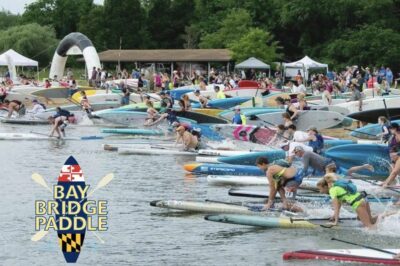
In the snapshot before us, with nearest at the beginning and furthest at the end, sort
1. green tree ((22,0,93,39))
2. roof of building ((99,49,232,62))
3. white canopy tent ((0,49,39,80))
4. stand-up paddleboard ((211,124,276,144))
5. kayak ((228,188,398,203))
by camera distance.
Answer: kayak ((228,188,398,203)) < stand-up paddleboard ((211,124,276,144)) < white canopy tent ((0,49,39,80)) < roof of building ((99,49,232,62)) < green tree ((22,0,93,39))

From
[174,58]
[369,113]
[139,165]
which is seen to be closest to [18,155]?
[139,165]

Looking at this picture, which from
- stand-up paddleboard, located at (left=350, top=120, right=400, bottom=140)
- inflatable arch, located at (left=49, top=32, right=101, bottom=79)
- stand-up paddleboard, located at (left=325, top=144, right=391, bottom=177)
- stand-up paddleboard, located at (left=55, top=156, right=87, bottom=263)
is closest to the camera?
stand-up paddleboard, located at (left=55, top=156, right=87, bottom=263)

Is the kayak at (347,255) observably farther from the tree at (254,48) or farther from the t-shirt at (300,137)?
the tree at (254,48)

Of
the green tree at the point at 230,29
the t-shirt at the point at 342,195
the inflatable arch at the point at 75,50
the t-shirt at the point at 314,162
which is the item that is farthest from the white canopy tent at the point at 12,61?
the t-shirt at the point at 342,195

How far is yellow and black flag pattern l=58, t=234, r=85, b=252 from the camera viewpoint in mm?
14086

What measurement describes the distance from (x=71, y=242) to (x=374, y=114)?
1567cm

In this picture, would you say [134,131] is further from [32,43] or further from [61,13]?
[61,13]

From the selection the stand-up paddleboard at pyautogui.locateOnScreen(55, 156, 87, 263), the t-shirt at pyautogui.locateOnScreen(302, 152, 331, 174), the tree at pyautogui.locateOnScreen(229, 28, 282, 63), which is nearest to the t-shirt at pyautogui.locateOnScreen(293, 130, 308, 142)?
the t-shirt at pyautogui.locateOnScreen(302, 152, 331, 174)

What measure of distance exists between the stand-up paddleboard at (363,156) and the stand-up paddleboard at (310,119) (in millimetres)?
7282

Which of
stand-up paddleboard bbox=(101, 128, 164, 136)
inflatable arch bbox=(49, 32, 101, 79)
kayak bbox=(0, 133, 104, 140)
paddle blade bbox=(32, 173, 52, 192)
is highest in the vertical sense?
inflatable arch bbox=(49, 32, 101, 79)

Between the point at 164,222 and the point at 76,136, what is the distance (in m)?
15.2

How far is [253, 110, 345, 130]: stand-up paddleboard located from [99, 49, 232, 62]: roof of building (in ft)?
113

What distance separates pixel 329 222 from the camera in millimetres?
15570

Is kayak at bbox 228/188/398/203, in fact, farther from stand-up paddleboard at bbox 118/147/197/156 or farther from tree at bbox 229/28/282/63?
tree at bbox 229/28/282/63
